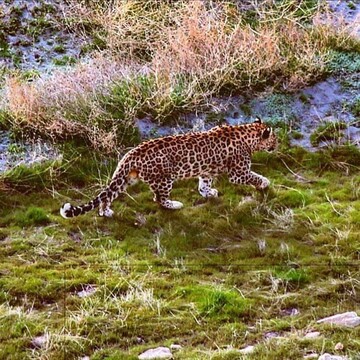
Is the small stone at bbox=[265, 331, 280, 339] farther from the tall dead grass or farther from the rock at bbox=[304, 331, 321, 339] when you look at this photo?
the tall dead grass

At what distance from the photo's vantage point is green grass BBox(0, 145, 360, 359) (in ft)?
20.8

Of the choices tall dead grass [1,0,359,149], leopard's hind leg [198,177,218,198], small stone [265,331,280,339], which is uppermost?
small stone [265,331,280,339]

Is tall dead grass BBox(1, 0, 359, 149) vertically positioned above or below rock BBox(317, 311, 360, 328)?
below

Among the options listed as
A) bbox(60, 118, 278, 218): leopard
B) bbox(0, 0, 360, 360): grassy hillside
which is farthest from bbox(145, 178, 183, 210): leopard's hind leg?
bbox(0, 0, 360, 360): grassy hillside

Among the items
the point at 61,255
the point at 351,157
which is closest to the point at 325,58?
the point at 351,157

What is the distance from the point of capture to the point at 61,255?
7836 mm

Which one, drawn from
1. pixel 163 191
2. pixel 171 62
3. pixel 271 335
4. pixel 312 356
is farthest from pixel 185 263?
pixel 171 62

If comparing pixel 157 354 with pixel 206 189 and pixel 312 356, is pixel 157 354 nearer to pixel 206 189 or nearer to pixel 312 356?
pixel 312 356

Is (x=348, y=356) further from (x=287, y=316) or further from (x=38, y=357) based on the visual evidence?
(x=38, y=357)

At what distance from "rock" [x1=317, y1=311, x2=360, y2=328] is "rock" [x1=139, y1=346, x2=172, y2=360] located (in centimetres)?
131

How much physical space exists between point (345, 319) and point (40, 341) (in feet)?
7.92

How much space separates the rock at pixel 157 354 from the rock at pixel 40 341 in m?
0.76

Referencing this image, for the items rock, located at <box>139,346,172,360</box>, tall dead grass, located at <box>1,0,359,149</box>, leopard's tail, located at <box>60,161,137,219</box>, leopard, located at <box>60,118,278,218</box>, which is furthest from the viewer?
tall dead grass, located at <box>1,0,359,149</box>

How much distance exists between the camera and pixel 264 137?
9.30 metres
